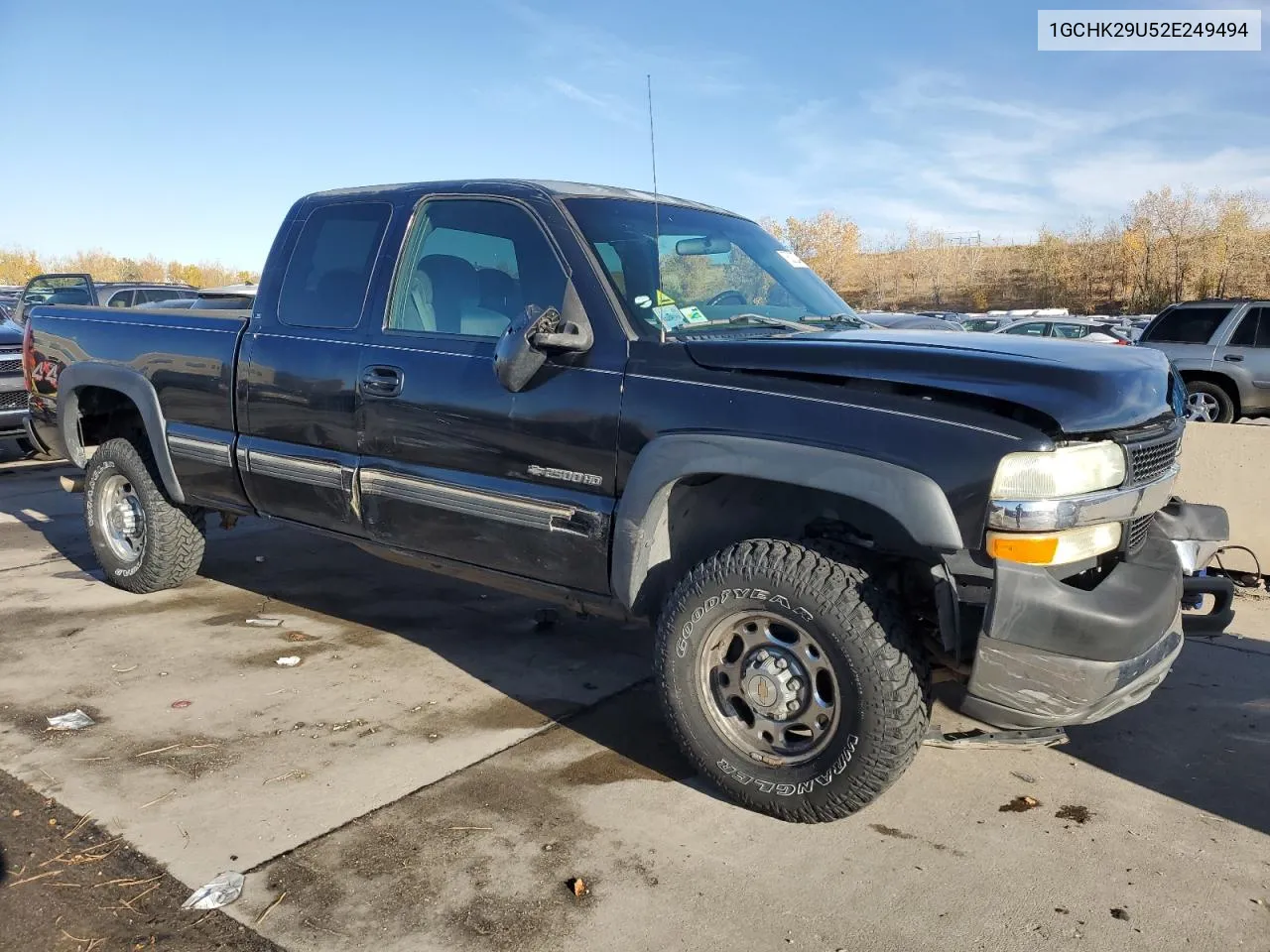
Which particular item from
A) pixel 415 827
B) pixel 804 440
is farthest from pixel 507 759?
pixel 804 440

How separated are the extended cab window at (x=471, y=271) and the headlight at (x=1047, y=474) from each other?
171cm

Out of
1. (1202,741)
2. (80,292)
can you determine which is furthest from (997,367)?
(80,292)

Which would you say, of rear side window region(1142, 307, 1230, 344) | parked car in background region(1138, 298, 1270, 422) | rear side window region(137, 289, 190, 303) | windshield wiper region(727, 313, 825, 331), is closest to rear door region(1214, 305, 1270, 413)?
parked car in background region(1138, 298, 1270, 422)

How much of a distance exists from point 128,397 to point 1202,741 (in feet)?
17.3

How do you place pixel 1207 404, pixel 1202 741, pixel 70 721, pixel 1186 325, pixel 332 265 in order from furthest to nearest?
pixel 1186 325
pixel 1207 404
pixel 332 265
pixel 70 721
pixel 1202 741

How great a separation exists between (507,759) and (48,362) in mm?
3855

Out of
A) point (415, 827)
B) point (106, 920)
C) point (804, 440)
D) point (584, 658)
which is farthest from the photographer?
point (584, 658)

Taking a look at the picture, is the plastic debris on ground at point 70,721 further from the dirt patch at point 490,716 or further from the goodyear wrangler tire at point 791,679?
the goodyear wrangler tire at point 791,679

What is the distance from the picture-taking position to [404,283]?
13.4ft

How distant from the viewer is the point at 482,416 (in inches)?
144

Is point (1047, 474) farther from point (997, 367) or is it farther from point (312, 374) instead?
point (312, 374)

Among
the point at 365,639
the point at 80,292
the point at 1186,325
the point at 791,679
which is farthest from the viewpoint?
the point at 80,292

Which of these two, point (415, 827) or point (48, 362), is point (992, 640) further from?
point (48, 362)

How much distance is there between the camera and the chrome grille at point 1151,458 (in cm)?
289
